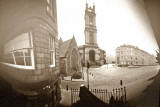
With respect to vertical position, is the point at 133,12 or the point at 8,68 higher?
the point at 133,12

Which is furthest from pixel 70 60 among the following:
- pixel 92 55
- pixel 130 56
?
pixel 130 56

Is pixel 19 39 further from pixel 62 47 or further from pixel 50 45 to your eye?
pixel 62 47

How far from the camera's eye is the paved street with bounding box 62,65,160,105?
1452mm

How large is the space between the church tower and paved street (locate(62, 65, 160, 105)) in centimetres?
56

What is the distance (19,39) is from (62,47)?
A: 745 millimetres

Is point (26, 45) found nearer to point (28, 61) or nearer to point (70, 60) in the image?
point (28, 61)

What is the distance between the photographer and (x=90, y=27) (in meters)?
1.44

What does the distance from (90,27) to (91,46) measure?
38 centimetres

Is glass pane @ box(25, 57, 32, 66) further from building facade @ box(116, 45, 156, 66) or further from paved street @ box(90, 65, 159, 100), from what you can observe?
building facade @ box(116, 45, 156, 66)

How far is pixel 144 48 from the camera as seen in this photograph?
1565 millimetres

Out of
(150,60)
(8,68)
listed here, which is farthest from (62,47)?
(150,60)

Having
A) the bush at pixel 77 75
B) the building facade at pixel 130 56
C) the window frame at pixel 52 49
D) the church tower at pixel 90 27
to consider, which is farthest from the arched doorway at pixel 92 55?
the window frame at pixel 52 49

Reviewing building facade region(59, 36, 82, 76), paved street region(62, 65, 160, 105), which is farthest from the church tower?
paved street region(62, 65, 160, 105)

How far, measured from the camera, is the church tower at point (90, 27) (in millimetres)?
1393
